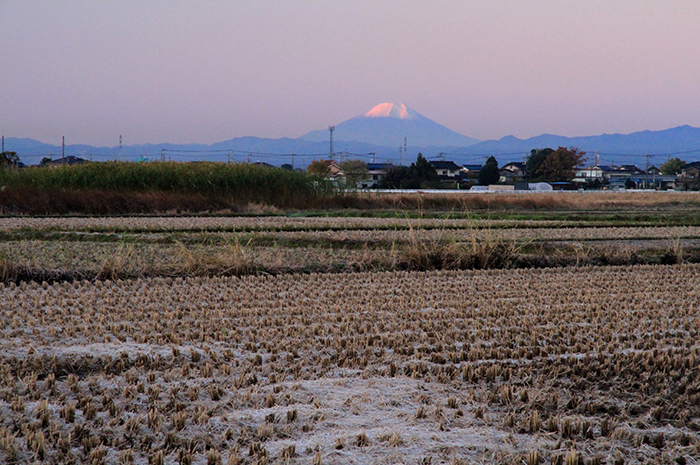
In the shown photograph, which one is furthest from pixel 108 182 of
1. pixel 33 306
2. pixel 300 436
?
pixel 300 436

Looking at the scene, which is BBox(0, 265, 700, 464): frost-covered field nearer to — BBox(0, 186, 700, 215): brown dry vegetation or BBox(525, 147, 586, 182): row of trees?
BBox(0, 186, 700, 215): brown dry vegetation

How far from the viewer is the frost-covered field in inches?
126

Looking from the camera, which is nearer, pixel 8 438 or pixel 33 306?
pixel 8 438

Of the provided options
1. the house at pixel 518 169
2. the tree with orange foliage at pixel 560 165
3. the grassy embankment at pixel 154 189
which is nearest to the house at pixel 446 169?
the house at pixel 518 169

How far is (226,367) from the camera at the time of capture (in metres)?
4.25

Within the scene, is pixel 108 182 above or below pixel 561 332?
above

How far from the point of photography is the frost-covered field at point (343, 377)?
10.5ft

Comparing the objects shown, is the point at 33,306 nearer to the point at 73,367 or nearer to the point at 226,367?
the point at 73,367

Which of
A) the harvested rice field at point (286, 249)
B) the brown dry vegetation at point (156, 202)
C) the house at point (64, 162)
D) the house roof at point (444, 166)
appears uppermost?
the house roof at point (444, 166)

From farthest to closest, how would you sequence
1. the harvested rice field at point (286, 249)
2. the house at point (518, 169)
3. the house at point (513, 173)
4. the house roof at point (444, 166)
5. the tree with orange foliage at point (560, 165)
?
the house roof at point (444, 166)
the house at point (518, 169)
the house at point (513, 173)
the tree with orange foliage at point (560, 165)
the harvested rice field at point (286, 249)

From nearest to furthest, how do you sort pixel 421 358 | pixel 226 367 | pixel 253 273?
pixel 226 367 → pixel 421 358 → pixel 253 273

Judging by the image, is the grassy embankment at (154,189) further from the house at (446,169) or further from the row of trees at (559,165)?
the house at (446,169)

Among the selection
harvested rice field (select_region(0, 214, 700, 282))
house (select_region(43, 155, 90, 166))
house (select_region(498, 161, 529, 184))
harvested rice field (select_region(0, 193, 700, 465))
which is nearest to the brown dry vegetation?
harvested rice field (select_region(0, 214, 700, 282))

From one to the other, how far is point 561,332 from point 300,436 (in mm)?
3025
